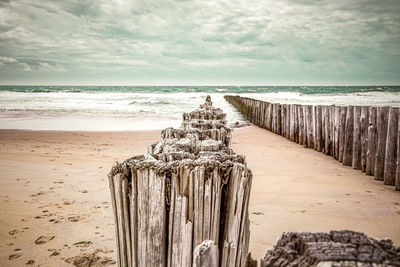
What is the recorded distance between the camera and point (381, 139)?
18.4 ft

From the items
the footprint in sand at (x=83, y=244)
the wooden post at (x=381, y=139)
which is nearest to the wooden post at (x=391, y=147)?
the wooden post at (x=381, y=139)

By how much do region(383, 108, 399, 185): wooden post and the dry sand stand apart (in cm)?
28

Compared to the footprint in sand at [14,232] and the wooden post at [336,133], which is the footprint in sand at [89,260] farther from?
the wooden post at [336,133]

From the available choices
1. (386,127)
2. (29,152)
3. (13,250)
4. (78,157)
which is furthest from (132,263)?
(29,152)

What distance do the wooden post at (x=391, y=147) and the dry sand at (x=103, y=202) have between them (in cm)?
28

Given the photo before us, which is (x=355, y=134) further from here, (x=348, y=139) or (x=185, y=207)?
(x=185, y=207)

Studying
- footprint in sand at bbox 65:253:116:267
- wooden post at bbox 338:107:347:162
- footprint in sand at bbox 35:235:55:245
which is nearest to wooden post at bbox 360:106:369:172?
wooden post at bbox 338:107:347:162

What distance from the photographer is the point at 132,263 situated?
1.52m

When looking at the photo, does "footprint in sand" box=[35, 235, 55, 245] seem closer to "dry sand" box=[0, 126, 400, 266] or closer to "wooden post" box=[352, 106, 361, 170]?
"dry sand" box=[0, 126, 400, 266]

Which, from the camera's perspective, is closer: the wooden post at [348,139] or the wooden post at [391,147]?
the wooden post at [391,147]

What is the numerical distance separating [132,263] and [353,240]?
1.20 m

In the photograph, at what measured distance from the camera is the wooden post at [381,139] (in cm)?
554

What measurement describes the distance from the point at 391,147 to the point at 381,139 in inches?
11.6

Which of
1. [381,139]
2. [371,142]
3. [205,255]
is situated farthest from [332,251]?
[371,142]
